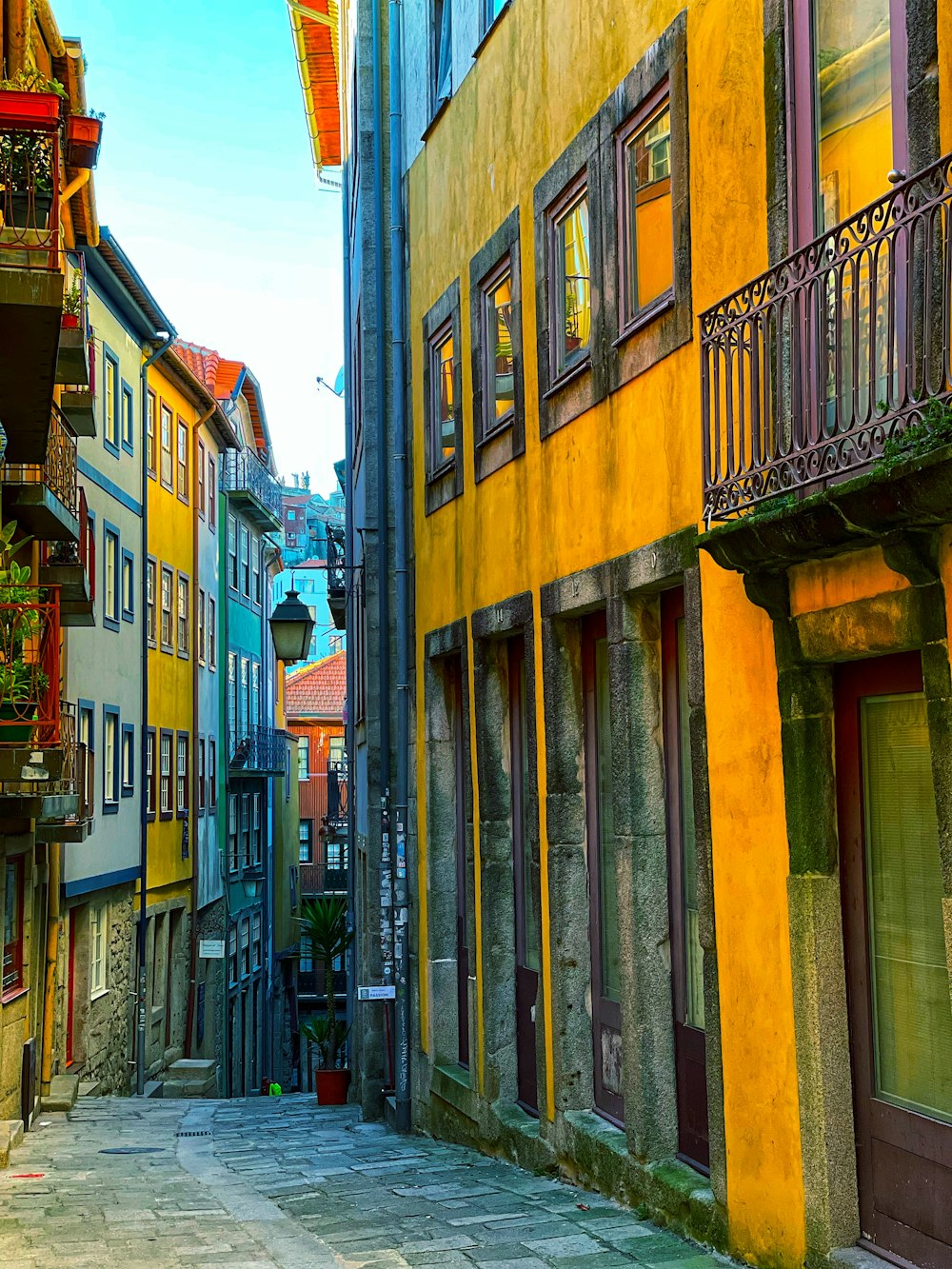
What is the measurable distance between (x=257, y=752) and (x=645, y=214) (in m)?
31.8

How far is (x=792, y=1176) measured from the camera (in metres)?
6.75

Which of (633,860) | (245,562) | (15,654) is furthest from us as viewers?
(245,562)

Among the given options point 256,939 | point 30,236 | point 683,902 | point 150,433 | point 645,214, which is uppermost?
point 150,433

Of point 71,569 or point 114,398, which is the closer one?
point 71,569

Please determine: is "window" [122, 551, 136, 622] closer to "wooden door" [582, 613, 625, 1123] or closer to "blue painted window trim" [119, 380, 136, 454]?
"blue painted window trim" [119, 380, 136, 454]

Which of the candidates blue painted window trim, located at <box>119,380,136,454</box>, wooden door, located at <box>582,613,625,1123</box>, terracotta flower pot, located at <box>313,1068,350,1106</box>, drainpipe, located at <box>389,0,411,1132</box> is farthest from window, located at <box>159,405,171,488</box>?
wooden door, located at <box>582,613,625,1123</box>

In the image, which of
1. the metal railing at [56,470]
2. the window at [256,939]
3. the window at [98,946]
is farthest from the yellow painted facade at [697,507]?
the window at [256,939]

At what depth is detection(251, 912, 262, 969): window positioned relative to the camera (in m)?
40.7

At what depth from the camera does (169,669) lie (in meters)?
30.5

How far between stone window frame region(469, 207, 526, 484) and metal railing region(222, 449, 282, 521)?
25.4 meters

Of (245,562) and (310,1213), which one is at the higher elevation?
(245,562)

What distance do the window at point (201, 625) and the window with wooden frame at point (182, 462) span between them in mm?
2458

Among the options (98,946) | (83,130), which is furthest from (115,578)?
(83,130)

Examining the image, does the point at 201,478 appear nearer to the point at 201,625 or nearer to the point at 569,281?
the point at 201,625
